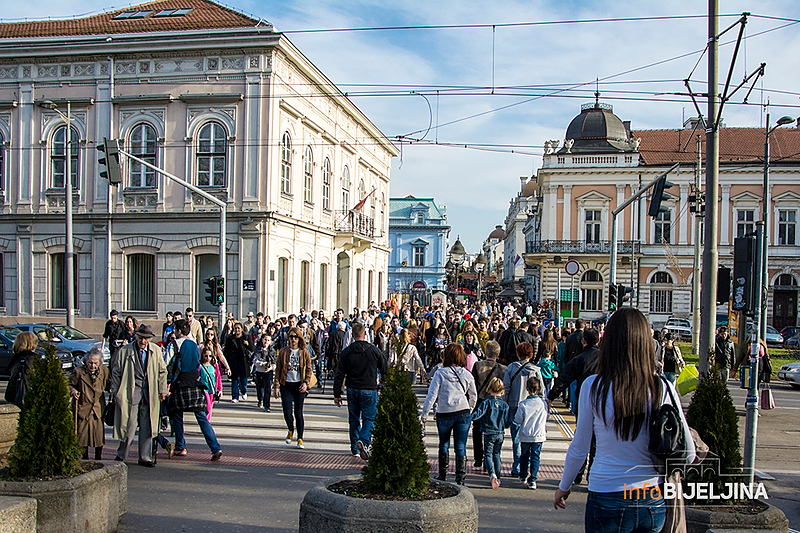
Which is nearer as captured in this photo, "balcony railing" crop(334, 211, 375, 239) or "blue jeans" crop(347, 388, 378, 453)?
"blue jeans" crop(347, 388, 378, 453)

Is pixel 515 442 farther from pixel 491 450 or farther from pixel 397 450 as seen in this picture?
pixel 397 450

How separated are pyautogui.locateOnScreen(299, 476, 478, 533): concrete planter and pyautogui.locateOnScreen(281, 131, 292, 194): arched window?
76.4 feet

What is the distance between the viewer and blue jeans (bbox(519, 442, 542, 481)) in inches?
313

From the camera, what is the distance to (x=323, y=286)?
109 ft

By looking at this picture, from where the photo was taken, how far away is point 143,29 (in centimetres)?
2702

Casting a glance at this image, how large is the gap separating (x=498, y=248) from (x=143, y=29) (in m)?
137

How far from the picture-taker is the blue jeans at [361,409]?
9125mm

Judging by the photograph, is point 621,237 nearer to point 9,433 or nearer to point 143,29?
point 143,29

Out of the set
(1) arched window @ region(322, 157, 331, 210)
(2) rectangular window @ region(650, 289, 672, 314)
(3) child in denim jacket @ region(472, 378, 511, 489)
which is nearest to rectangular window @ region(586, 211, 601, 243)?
(2) rectangular window @ region(650, 289, 672, 314)

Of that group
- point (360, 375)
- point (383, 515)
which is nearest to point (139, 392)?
point (360, 375)

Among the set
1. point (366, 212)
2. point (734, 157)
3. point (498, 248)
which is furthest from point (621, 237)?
point (498, 248)

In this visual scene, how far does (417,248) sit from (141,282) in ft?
159

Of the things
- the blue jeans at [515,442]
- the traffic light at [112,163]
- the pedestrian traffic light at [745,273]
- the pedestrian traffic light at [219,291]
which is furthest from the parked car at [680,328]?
the pedestrian traffic light at [745,273]

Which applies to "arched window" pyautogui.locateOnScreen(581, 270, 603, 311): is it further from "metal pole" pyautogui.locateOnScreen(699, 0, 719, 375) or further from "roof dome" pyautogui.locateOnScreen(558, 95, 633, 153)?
"metal pole" pyautogui.locateOnScreen(699, 0, 719, 375)
